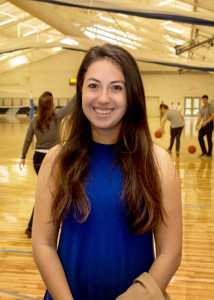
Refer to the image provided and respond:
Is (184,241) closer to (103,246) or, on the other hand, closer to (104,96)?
(103,246)

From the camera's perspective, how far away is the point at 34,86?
33594 mm

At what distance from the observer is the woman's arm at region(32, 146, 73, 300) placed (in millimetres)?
1312

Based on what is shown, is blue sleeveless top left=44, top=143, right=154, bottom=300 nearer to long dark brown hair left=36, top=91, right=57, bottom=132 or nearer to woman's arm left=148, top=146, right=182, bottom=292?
woman's arm left=148, top=146, right=182, bottom=292

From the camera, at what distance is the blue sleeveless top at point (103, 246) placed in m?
1.30

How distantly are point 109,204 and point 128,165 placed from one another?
0.16 meters

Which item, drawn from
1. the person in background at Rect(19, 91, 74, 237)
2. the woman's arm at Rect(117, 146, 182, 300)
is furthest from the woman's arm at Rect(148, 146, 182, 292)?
the person in background at Rect(19, 91, 74, 237)

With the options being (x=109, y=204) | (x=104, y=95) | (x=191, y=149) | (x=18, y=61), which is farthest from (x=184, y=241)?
(x=18, y=61)

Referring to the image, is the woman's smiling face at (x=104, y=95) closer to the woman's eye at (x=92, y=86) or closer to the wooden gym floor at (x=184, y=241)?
the woman's eye at (x=92, y=86)

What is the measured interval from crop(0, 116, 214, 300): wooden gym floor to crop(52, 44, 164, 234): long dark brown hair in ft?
0.68

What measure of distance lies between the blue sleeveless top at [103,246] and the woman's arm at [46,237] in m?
0.05

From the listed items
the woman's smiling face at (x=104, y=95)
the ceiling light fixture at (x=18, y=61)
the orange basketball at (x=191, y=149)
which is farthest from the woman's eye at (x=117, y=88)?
the ceiling light fixture at (x=18, y=61)

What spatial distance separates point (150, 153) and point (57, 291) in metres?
0.59

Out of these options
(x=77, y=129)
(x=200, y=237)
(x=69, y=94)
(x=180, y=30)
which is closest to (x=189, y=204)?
(x=200, y=237)

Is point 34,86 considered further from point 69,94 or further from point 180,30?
point 180,30
